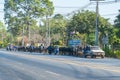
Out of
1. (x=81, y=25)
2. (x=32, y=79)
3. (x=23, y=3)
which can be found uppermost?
(x=23, y=3)

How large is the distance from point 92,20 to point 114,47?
983 inches

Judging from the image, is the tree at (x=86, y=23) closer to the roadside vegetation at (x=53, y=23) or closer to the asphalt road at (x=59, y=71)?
the roadside vegetation at (x=53, y=23)

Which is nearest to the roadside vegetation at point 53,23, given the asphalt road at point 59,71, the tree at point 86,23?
the tree at point 86,23

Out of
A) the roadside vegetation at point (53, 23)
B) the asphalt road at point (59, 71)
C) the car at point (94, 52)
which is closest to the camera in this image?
the asphalt road at point (59, 71)

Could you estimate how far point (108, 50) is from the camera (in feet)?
186

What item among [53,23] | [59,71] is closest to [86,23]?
[53,23]

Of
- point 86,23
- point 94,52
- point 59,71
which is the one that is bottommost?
point 59,71

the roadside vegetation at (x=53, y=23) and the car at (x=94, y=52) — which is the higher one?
the roadside vegetation at (x=53, y=23)

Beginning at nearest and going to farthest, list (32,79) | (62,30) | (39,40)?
1. (32,79)
2. (62,30)
3. (39,40)

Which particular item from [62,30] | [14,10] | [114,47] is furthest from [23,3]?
[114,47]

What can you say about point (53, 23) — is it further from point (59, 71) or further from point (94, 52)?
point (59, 71)

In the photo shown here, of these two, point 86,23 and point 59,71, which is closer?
point 59,71

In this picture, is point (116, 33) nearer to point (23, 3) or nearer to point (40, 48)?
point (40, 48)

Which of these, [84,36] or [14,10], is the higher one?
[14,10]
